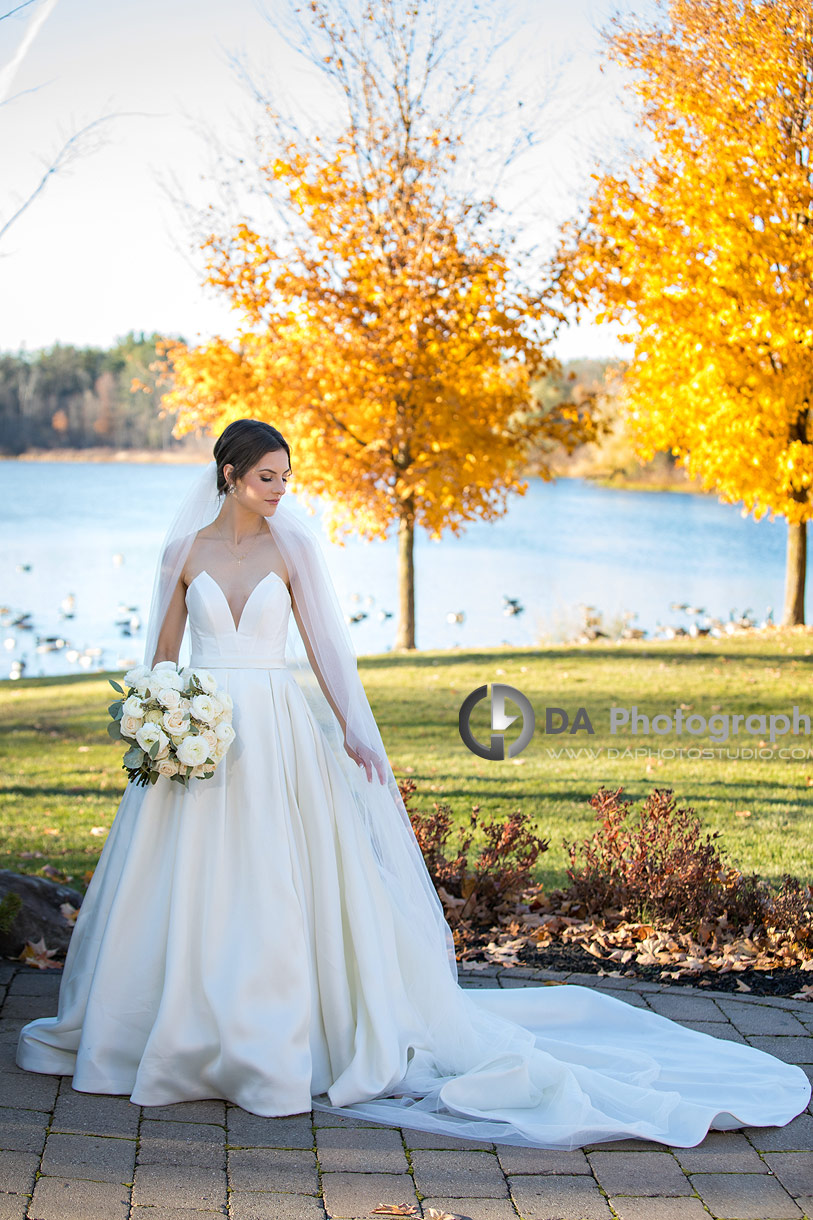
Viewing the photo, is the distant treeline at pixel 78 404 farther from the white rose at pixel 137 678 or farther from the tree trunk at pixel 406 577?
the white rose at pixel 137 678

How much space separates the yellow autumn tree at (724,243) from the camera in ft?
37.1

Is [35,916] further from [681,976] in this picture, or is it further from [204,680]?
[681,976]

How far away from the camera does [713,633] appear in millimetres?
16859

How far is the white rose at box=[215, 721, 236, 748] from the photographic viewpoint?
3539 mm

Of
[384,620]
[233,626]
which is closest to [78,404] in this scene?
[384,620]

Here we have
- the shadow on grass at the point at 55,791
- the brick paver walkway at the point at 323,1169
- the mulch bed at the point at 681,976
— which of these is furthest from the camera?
the shadow on grass at the point at 55,791

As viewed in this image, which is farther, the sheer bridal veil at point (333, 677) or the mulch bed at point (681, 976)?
the mulch bed at point (681, 976)

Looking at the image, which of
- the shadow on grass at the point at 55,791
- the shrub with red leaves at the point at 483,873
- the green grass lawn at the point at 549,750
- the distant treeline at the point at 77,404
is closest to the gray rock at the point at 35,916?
the green grass lawn at the point at 549,750

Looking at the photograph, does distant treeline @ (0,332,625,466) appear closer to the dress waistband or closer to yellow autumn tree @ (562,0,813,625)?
yellow autumn tree @ (562,0,813,625)

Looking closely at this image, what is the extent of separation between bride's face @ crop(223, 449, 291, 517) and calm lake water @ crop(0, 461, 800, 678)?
1099cm

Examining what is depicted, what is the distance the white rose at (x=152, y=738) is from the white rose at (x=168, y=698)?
3.1 inches

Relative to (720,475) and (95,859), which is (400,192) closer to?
(720,475)

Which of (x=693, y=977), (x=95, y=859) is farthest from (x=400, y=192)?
(x=693, y=977)

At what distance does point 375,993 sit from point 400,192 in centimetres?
1145
